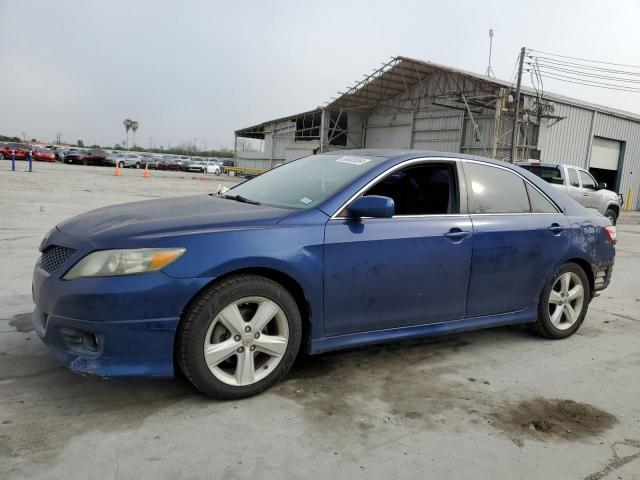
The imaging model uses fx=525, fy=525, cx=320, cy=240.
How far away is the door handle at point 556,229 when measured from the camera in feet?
14.6

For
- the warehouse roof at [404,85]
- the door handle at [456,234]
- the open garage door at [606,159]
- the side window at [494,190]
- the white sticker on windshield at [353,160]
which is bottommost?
the door handle at [456,234]

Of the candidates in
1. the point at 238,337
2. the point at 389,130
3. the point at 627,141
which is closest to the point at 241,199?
the point at 238,337

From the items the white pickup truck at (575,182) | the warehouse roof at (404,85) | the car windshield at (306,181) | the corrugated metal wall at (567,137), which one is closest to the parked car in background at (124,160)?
the warehouse roof at (404,85)

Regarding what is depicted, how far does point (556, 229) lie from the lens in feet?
14.7

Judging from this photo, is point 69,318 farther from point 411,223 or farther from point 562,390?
point 562,390

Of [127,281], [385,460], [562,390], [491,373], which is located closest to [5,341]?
[127,281]

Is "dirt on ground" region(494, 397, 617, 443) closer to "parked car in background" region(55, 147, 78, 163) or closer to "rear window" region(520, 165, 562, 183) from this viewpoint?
"rear window" region(520, 165, 562, 183)

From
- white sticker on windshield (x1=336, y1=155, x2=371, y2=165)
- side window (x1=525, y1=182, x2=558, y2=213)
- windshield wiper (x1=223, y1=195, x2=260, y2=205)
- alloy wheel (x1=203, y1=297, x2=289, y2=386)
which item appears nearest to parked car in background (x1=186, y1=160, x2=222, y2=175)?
windshield wiper (x1=223, y1=195, x2=260, y2=205)

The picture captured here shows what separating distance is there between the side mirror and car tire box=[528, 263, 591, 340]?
1.93 m

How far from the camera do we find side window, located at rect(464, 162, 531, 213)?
13.5ft

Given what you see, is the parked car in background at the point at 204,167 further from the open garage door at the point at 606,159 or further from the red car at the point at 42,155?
the open garage door at the point at 606,159

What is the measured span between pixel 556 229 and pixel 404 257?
1.72 metres

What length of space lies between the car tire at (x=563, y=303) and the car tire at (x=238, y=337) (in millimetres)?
2401

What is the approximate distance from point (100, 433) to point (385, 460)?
1.46 meters
